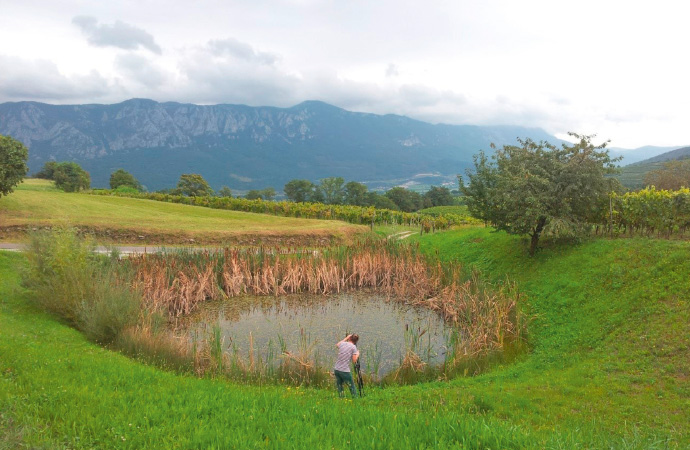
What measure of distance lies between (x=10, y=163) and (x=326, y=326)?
27.2 metres

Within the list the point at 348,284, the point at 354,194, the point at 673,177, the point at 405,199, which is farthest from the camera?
the point at 354,194

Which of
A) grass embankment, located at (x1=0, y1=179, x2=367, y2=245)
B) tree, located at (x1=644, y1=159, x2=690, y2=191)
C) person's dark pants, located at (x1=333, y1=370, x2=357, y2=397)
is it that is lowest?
person's dark pants, located at (x1=333, y1=370, x2=357, y2=397)

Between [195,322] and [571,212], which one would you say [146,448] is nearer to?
[195,322]

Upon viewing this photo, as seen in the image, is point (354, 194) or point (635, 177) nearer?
point (354, 194)

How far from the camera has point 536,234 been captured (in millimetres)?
18641

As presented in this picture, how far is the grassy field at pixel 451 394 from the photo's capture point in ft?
17.2

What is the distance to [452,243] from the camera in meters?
25.6

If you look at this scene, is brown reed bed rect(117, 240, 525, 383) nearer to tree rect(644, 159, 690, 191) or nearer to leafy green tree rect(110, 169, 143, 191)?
tree rect(644, 159, 690, 191)

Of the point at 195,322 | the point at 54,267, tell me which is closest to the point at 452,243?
the point at 195,322

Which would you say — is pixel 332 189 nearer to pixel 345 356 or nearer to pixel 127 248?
pixel 127 248

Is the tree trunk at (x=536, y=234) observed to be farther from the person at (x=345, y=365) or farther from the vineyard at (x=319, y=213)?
the vineyard at (x=319, y=213)

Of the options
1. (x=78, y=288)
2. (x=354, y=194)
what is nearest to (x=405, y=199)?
(x=354, y=194)

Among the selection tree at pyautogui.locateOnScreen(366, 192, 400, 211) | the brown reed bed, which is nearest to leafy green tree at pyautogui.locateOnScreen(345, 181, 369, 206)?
tree at pyautogui.locateOnScreen(366, 192, 400, 211)

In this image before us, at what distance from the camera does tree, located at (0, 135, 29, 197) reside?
27.5m
